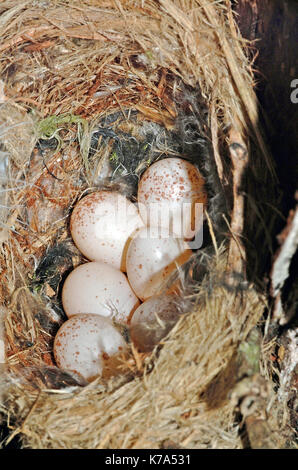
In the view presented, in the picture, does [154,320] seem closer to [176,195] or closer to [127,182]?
[176,195]

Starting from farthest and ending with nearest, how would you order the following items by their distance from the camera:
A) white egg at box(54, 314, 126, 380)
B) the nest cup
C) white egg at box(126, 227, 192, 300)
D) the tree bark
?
white egg at box(126, 227, 192, 300) < white egg at box(54, 314, 126, 380) < the tree bark < the nest cup

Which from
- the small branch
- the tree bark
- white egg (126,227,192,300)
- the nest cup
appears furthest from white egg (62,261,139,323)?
the tree bark

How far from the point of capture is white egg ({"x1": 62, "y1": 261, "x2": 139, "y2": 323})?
1521 millimetres

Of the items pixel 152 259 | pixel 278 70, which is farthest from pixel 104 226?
pixel 278 70

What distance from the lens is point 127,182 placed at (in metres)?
1.81

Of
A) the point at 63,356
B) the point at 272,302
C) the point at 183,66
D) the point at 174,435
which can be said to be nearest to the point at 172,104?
the point at 183,66

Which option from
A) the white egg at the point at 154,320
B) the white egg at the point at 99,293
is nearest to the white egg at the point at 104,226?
the white egg at the point at 99,293

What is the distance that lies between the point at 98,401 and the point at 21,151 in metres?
0.90

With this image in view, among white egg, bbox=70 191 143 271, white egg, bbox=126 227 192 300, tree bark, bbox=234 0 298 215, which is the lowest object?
white egg, bbox=126 227 192 300

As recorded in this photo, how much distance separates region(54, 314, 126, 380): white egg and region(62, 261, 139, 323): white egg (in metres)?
0.09

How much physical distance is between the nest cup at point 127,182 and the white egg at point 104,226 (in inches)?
5.6

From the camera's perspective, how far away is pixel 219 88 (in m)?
1.35

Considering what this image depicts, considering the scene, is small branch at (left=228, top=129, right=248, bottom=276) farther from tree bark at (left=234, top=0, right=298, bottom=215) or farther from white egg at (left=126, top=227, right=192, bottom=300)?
white egg at (left=126, top=227, right=192, bottom=300)

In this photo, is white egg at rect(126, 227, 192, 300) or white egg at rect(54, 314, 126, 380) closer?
white egg at rect(54, 314, 126, 380)
